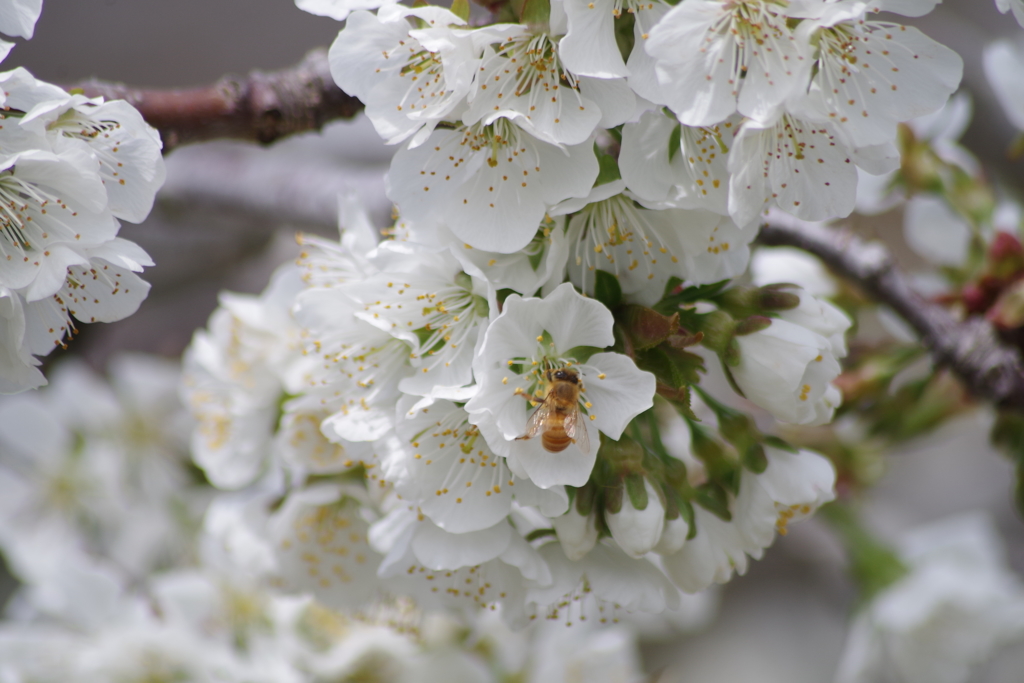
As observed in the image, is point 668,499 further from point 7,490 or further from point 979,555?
point 7,490

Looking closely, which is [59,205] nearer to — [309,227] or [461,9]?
[461,9]

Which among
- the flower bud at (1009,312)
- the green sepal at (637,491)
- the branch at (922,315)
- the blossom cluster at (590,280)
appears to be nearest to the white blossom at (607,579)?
the blossom cluster at (590,280)

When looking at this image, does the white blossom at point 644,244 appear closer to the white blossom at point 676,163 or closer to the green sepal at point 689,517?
the white blossom at point 676,163

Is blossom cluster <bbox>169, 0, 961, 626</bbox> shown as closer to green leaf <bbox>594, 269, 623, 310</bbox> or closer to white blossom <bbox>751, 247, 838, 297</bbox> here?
green leaf <bbox>594, 269, 623, 310</bbox>

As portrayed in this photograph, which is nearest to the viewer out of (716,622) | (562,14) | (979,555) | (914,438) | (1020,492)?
(562,14)

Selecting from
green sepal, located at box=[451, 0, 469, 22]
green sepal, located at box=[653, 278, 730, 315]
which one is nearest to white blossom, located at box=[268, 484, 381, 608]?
green sepal, located at box=[653, 278, 730, 315]

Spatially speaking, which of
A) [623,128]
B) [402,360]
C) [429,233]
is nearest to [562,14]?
[623,128]

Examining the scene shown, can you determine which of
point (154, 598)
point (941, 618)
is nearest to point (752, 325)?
point (941, 618)
